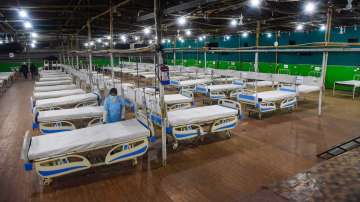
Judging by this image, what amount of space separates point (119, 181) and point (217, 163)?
6.28ft

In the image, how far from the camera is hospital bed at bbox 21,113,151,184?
3891 millimetres

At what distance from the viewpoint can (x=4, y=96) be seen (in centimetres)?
1287

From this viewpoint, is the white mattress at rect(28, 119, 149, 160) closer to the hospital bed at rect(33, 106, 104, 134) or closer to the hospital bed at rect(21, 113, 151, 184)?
the hospital bed at rect(21, 113, 151, 184)

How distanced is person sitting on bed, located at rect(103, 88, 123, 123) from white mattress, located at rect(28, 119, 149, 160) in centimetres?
55

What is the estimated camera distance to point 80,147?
4109mm

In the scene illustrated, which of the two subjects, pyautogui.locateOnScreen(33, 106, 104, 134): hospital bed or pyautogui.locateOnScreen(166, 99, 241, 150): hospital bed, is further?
pyautogui.locateOnScreen(33, 106, 104, 134): hospital bed

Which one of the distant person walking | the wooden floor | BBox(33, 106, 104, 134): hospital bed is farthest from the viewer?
A: the distant person walking

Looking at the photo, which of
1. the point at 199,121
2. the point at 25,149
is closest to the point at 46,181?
the point at 25,149

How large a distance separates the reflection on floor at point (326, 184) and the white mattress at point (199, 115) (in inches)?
84.8

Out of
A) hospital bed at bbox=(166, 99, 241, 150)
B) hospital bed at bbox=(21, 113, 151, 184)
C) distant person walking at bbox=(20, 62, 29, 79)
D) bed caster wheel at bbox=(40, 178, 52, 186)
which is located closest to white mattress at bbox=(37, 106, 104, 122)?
hospital bed at bbox=(21, 113, 151, 184)

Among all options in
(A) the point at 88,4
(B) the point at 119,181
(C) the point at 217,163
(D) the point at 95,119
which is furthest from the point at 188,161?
(A) the point at 88,4

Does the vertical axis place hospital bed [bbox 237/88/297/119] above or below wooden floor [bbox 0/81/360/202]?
above

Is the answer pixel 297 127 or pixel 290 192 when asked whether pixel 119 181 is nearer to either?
pixel 290 192

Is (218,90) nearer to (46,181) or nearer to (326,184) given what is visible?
(326,184)
